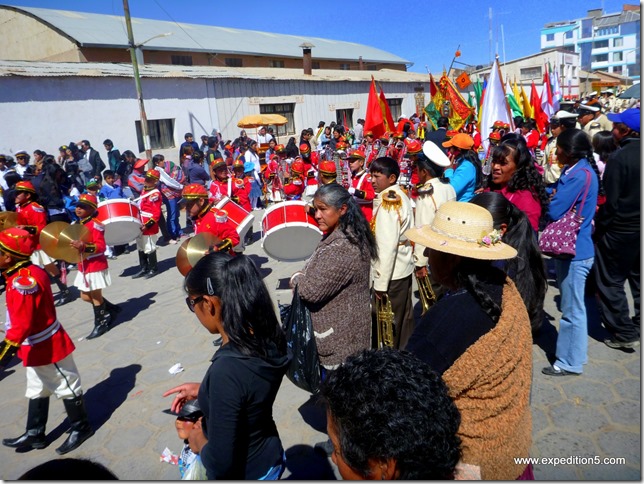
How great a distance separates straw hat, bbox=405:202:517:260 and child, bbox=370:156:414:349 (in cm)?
147

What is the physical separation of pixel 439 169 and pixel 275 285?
3606 millimetres

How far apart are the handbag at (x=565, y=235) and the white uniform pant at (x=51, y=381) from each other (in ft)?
13.6

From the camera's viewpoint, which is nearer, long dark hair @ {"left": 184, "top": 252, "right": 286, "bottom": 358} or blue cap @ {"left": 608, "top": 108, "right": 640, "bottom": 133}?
long dark hair @ {"left": 184, "top": 252, "right": 286, "bottom": 358}

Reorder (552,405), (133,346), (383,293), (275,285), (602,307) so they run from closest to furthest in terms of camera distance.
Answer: (552,405) → (383,293) → (602,307) → (133,346) → (275,285)

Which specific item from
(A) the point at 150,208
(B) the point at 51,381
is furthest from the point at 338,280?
(A) the point at 150,208

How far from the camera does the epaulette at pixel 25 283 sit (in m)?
3.49

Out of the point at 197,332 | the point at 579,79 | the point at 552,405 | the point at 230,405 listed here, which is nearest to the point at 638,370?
the point at 552,405

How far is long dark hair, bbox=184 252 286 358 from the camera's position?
205 cm

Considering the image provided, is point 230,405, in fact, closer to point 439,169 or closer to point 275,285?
point 439,169

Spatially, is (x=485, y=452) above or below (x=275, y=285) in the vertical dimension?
above

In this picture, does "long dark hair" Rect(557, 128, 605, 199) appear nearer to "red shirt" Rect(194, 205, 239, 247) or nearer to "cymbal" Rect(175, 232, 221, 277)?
"cymbal" Rect(175, 232, 221, 277)

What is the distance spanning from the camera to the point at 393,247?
3.92 meters

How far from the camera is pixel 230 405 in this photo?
1898 mm

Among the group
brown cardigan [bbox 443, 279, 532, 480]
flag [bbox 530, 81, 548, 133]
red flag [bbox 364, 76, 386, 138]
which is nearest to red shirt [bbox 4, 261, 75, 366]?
brown cardigan [bbox 443, 279, 532, 480]
